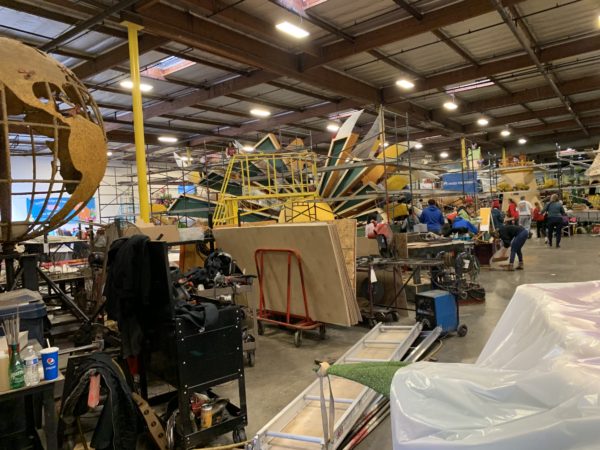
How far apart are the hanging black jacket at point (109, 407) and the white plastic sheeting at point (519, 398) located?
1.84 meters

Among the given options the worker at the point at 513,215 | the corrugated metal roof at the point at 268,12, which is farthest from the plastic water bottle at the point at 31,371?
the worker at the point at 513,215

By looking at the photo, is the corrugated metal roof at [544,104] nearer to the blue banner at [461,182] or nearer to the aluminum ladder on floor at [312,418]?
the blue banner at [461,182]

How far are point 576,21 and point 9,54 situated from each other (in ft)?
31.6

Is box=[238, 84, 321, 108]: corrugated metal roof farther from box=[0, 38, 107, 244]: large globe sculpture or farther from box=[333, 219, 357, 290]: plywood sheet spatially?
box=[0, 38, 107, 244]: large globe sculpture

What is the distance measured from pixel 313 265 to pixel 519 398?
3899mm

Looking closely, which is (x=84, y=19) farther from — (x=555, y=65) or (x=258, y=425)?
(x=555, y=65)

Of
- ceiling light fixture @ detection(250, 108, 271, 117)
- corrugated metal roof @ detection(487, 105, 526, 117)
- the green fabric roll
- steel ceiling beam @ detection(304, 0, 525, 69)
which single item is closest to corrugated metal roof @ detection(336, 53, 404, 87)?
steel ceiling beam @ detection(304, 0, 525, 69)

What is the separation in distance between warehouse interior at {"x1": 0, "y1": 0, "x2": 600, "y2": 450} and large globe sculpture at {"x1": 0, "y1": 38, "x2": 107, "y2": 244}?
0.01 metres

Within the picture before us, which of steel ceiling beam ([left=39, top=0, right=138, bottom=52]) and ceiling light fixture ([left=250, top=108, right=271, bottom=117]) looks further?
ceiling light fixture ([left=250, top=108, right=271, bottom=117])

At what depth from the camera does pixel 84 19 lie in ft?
21.5

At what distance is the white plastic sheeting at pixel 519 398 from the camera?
90 centimetres

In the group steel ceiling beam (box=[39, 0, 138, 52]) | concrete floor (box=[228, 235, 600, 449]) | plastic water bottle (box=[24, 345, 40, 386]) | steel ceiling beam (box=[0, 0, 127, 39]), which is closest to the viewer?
plastic water bottle (box=[24, 345, 40, 386])

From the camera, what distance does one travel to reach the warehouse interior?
1471 millimetres

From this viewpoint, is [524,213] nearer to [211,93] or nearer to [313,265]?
[211,93]
